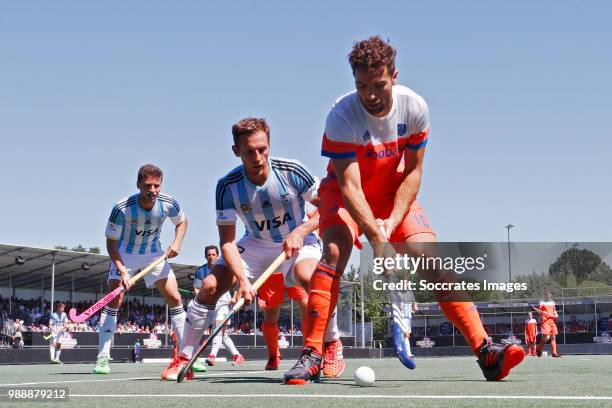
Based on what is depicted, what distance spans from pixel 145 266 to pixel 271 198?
154 inches

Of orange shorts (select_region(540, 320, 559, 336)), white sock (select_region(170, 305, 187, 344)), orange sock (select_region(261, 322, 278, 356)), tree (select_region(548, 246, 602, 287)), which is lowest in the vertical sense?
orange shorts (select_region(540, 320, 559, 336))

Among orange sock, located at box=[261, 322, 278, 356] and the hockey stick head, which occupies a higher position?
the hockey stick head

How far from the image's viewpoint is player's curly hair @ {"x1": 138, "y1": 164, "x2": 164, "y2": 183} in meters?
9.55

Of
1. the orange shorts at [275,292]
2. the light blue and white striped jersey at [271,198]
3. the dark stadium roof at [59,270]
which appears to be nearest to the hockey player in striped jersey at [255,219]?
the light blue and white striped jersey at [271,198]

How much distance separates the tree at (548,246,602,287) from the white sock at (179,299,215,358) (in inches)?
2624

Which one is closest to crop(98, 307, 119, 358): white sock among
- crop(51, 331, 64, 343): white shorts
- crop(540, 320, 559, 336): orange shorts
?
crop(51, 331, 64, 343): white shorts

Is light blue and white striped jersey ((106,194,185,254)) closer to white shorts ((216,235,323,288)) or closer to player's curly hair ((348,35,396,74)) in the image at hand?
white shorts ((216,235,323,288))

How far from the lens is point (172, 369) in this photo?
6832mm

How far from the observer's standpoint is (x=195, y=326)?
7.04 m

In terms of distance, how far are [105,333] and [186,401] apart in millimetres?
7272

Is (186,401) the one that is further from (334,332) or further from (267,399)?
(334,332)

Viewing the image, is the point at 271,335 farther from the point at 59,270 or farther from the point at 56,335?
the point at 59,270

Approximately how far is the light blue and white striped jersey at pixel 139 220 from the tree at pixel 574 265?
64.1 metres

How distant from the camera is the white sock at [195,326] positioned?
7.02 metres
